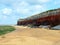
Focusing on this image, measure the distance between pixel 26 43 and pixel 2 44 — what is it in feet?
6.57

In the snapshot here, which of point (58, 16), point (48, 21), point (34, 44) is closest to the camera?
point (34, 44)

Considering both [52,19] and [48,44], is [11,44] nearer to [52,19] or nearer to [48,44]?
[48,44]

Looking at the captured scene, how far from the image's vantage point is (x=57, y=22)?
2056 inches

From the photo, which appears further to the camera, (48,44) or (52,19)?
(52,19)

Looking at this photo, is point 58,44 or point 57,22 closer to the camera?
point 58,44

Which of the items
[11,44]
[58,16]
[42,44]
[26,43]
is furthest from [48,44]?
[58,16]

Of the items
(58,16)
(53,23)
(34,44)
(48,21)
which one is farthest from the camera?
(48,21)

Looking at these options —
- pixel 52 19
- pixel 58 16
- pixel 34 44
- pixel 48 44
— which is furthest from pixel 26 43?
pixel 52 19

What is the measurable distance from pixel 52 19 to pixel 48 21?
3.23 metres

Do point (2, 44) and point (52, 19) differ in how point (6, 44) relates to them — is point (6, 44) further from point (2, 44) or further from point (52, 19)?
point (52, 19)

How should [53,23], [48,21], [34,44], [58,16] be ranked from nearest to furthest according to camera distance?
[34,44], [58,16], [53,23], [48,21]

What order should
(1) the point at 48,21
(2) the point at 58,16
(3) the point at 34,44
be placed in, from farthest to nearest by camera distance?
(1) the point at 48,21 → (2) the point at 58,16 → (3) the point at 34,44

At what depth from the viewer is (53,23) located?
5391 cm

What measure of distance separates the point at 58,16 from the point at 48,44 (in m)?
34.9
